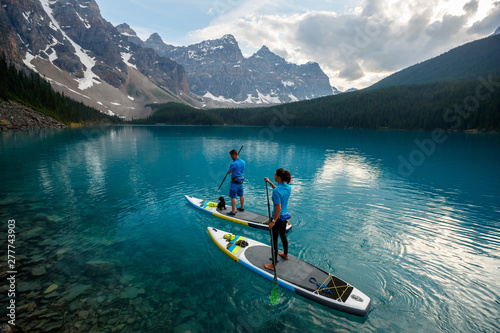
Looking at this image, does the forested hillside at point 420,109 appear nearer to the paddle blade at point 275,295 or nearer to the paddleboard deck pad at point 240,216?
the paddleboard deck pad at point 240,216

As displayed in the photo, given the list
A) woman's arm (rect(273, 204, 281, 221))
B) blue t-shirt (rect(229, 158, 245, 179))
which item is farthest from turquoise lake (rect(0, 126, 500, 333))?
blue t-shirt (rect(229, 158, 245, 179))

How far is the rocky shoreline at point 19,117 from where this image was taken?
239 ft

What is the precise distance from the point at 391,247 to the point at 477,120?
156 meters

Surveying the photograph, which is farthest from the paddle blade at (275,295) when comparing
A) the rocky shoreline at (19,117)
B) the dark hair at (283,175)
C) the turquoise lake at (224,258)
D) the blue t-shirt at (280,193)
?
the rocky shoreline at (19,117)

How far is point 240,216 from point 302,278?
6.80 metres

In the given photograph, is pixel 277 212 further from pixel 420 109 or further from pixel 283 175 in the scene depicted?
pixel 420 109

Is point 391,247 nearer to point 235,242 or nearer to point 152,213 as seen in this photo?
point 235,242

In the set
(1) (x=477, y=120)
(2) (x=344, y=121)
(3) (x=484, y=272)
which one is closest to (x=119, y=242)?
A: (3) (x=484, y=272)

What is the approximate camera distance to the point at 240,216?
15.0 metres

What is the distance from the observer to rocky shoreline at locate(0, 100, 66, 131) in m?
72.9

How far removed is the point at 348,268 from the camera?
33.4ft

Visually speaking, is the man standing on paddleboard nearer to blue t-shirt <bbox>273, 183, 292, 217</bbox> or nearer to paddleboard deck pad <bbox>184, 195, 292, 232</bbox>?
paddleboard deck pad <bbox>184, 195, 292, 232</bbox>

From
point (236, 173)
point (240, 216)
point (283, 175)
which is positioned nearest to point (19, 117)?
point (236, 173)

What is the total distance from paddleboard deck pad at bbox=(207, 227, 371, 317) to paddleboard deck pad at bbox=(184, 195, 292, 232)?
7.12 ft
